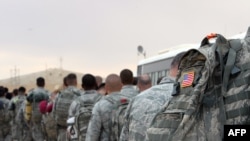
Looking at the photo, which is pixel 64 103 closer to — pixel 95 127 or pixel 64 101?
pixel 64 101

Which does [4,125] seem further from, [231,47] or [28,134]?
[231,47]

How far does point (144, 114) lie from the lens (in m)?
3.86

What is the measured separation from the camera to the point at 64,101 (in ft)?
25.1

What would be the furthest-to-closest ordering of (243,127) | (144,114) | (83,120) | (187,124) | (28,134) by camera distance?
(28,134) < (83,120) < (144,114) < (187,124) < (243,127)

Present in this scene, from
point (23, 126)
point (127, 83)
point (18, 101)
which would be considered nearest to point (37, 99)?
point (23, 126)

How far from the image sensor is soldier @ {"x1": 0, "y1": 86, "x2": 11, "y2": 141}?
1246 cm

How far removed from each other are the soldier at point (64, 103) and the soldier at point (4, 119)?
4923mm

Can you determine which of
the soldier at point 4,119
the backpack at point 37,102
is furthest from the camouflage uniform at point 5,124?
the backpack at point 37,102

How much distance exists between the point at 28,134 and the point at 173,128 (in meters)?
9.54

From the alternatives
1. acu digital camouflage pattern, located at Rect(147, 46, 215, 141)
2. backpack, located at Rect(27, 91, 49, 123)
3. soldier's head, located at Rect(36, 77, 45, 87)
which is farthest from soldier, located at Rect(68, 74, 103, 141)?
acu digital camouflage pattern, located at Rect(147, 46, 215, 141)

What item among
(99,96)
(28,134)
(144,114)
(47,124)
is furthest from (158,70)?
(144,114)

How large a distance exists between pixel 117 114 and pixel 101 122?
0.31 metres

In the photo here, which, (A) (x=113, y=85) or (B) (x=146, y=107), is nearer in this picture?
(B) (x=146, y=107)

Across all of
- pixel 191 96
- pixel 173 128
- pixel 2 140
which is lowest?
pixel 2 140
